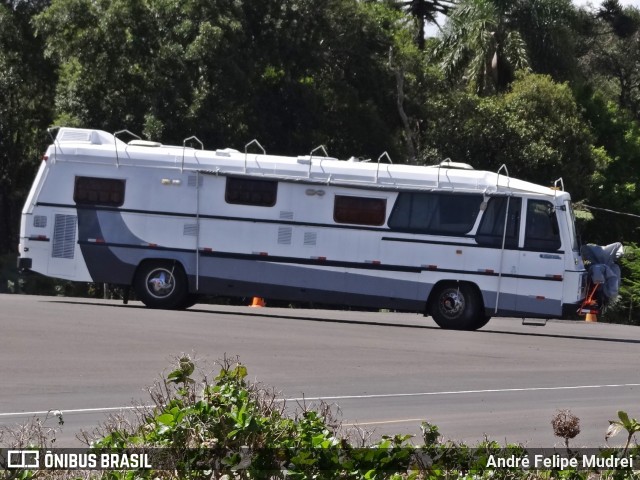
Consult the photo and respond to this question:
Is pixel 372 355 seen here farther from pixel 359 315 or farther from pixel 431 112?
pixel 431 112

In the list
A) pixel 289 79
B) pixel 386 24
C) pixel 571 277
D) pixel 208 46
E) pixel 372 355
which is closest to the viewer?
pixel 372 355

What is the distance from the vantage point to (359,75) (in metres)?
41.9

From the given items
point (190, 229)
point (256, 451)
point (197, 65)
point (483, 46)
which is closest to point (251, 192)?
point (190, 229)

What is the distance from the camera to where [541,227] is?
80.2 ft

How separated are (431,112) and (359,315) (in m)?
15.9

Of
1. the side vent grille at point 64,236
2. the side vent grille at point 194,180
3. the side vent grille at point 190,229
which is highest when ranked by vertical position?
the side vent grille at point 194,180

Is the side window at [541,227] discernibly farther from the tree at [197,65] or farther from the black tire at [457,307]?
the tree at [197,65]

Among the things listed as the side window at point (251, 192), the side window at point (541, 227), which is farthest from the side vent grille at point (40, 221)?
the side window at point (541, 227)

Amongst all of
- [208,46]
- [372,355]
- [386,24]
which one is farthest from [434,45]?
[372,355]

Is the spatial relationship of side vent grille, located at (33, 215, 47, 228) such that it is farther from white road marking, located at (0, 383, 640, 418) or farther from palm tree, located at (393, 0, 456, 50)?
palm tree, located at (393, 0, 456, 50)

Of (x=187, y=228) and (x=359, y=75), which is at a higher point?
(x=359, y=75)

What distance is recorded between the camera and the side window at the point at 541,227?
79.7 feet

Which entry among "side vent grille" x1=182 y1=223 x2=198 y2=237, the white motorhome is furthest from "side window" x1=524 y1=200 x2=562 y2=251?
"side vent grille" x1=182 y1=223 x2=198 y2=237

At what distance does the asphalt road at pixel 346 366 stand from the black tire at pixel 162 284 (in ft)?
1.72
